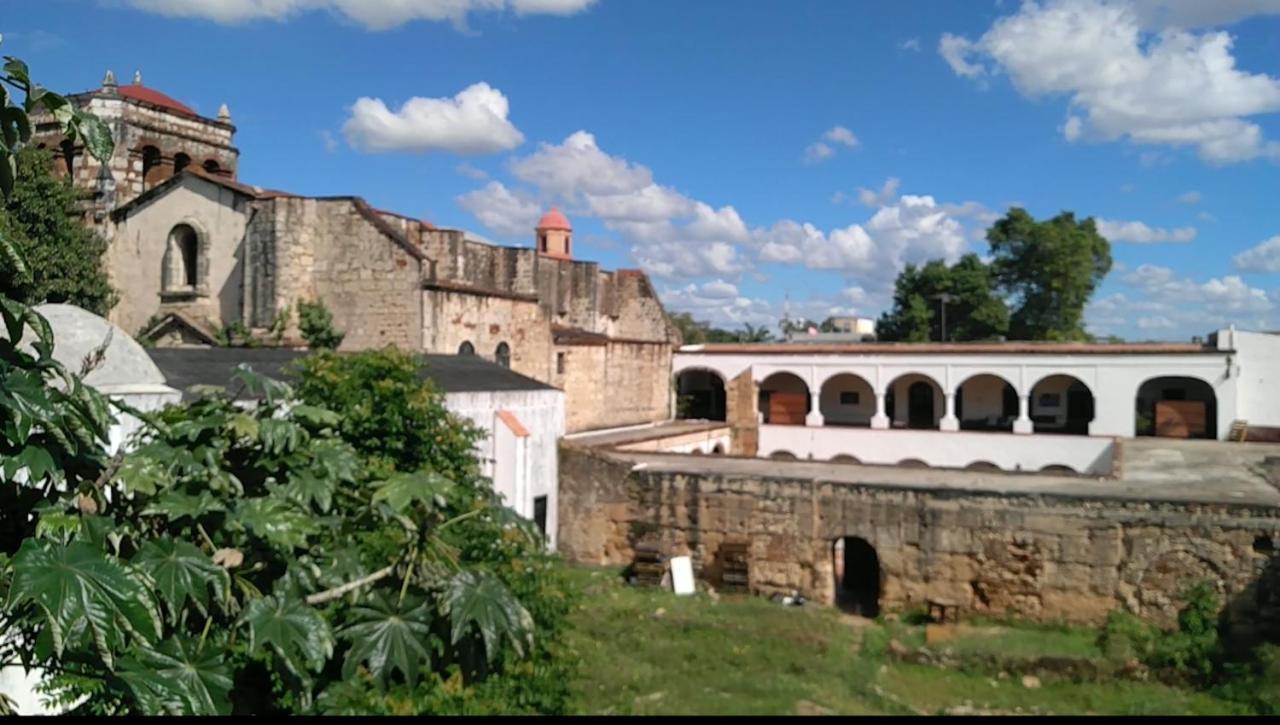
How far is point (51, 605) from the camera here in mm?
2488

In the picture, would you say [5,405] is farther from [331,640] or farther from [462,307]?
[462,307]

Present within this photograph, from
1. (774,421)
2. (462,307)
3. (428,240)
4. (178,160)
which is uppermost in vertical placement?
(178,160)

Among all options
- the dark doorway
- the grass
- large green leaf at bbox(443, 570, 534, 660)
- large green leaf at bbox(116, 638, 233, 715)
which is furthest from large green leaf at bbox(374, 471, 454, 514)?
the dark doorway

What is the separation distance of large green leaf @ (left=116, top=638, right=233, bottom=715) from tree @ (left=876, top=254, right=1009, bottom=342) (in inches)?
1779

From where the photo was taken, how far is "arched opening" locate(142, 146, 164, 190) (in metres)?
24.6

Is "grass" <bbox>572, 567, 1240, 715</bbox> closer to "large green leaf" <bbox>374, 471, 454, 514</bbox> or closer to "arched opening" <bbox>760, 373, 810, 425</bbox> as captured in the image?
"large green leaf" <bbox>374, 471, 454, 514</bbox>

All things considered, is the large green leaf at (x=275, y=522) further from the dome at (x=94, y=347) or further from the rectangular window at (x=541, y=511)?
the rectangular window at (x=541, y=511)

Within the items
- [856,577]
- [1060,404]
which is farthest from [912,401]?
[856,577]

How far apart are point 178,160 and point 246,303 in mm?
7260

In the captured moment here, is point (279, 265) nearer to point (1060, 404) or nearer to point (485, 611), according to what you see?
point (485, 611)

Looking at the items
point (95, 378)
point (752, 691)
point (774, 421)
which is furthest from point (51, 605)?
point (774, 421)

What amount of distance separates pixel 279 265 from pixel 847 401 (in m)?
20.2

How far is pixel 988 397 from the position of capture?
32281 mm

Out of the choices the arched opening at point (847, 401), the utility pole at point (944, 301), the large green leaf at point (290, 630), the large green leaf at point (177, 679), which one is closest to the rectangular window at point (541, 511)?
the large green leaf at point (290, 630)
